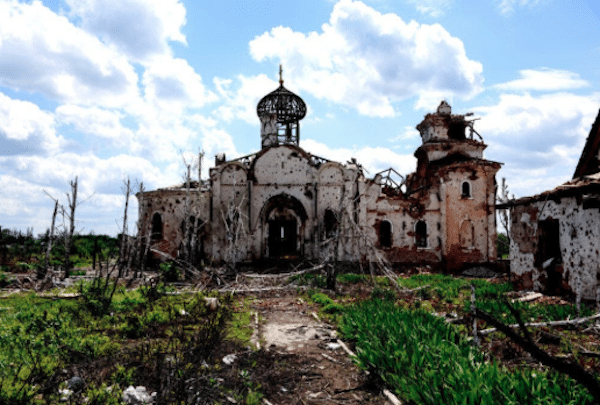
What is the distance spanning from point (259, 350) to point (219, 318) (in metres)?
2.52

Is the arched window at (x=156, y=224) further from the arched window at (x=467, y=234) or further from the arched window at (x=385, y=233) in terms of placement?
the arched window at (x=467, y=234)

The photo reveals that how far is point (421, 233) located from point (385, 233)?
7.16 feet

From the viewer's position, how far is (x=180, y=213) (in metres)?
22.7

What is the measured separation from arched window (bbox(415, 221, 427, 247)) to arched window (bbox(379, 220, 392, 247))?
65.9 inches

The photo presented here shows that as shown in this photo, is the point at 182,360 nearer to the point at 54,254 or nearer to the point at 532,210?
the point at 532,210

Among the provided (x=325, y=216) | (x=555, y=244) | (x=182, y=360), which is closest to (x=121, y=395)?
(x=182, y=360)

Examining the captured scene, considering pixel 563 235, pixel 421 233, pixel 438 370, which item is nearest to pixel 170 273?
pixel 438 370

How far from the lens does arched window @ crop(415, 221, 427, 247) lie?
77.2 ft

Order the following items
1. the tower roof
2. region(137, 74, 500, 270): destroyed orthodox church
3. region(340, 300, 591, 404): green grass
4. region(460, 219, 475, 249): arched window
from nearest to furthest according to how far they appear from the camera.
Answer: region(340, 300, 591, 404): green grass
region(137, 74, 500, 270): destroyed orthodox church
region(460, 219, 475, 249): arched window
the tower roof

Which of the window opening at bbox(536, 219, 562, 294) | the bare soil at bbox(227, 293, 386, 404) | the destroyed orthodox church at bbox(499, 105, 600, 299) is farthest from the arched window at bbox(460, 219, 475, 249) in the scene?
the bare soil at bbox(227, 293, 386, 404)

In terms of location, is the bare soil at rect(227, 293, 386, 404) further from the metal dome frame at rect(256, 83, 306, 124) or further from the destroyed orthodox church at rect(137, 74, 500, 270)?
the metal dome frame at rect(256, 83, 306, 124)

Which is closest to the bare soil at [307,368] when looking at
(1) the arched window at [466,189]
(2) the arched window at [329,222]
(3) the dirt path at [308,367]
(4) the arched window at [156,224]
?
(3) the dirt path at [308,367]

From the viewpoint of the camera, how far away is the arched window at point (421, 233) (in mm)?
23531

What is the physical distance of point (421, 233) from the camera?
77.5 feet
